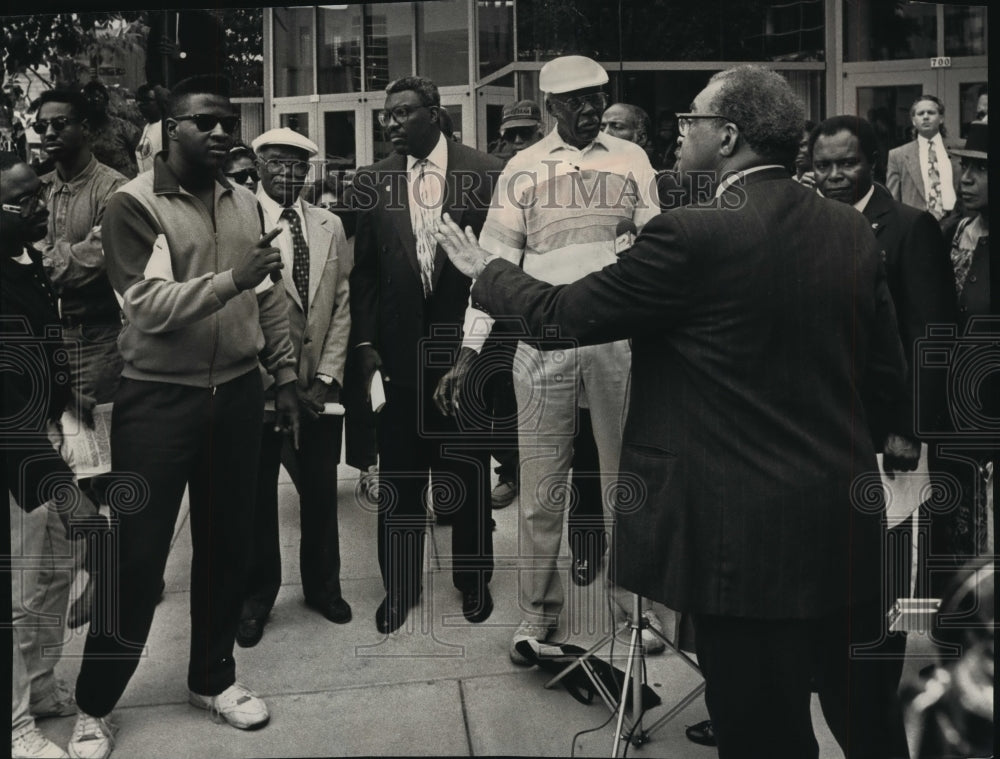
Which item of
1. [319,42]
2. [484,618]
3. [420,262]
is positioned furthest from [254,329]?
[484,618]

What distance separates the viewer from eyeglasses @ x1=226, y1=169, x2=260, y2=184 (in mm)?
3801

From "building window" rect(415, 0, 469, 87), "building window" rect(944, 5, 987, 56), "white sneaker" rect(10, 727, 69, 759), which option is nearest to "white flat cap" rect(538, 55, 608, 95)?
"building window" rect(415, 0, 469, 87)

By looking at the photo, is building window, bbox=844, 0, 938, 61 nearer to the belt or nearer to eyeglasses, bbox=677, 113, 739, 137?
eyeglasses, bbox=677, 113, 739, 137

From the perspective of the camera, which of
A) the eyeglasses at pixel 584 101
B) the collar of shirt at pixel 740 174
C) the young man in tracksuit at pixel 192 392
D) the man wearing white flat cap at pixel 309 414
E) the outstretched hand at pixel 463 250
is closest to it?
the collar of shirt at pixel 740 174

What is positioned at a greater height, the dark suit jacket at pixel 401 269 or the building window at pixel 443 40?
the building window at pixel 443 40

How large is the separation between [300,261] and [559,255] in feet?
2.64

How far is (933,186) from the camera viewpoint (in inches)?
151

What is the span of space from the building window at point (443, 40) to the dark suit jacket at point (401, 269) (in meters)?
0.23

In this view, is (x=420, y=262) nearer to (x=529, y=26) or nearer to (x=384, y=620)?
(x=529, y=26)

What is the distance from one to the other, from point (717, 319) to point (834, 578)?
74 cm

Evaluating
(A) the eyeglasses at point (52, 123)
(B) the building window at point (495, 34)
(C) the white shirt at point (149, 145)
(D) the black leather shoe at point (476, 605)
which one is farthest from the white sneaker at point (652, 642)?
(A) the eyeglasses at point (52, 123)

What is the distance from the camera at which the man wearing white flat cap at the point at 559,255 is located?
12.5 ft

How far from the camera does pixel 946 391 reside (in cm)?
389

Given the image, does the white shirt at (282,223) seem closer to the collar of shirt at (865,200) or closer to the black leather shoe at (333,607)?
the black leather shoe at (333,607)
